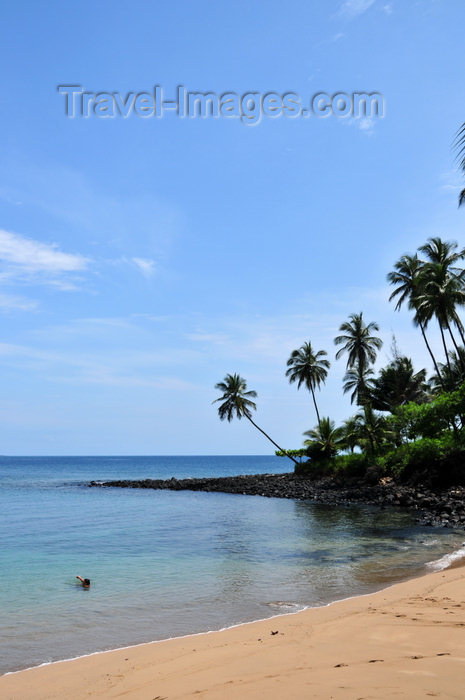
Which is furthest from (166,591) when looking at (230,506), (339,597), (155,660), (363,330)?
(363,330)

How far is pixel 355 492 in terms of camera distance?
125 feet

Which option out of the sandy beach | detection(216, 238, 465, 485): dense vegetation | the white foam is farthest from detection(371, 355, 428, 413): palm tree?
the sandy beach

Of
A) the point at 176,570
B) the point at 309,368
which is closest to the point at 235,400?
the point at 309,368

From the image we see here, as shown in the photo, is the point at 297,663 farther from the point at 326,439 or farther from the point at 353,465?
the point at 326,439

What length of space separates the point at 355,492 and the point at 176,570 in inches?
1054

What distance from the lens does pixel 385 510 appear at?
95.7 feet

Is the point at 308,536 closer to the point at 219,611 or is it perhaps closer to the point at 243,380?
the point at 219,611

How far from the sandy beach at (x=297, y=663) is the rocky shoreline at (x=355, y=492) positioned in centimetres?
1562

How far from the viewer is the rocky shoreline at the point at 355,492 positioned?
977 inches

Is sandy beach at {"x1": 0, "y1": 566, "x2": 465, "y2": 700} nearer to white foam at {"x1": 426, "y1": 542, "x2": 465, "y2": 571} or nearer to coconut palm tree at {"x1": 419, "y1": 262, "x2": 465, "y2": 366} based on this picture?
white foam at {"x1": 426, "y1": 542, "x2": 465, "y2": 571}

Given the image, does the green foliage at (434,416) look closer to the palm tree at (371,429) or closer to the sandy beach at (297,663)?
the palm tree at (371,429)

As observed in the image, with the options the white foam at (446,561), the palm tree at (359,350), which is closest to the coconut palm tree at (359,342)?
the palm tree at (359,350)

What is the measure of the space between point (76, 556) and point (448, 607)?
13.0 meters

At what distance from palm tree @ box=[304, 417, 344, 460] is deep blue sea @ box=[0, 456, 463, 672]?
988 inches
